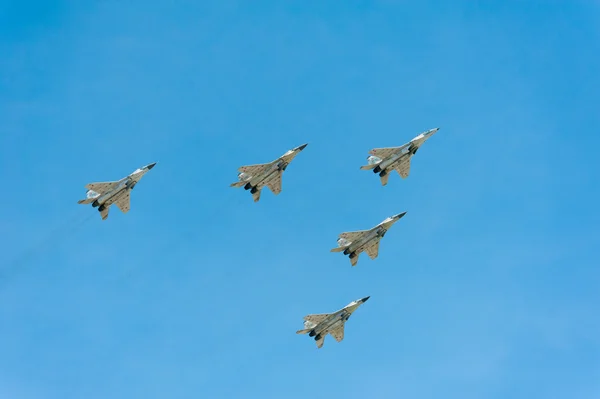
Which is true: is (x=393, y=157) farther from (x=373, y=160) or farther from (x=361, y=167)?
(x=361, y=167)

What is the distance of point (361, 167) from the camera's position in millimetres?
115000

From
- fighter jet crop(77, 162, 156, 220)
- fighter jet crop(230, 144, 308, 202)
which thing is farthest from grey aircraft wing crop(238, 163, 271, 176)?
fighter jet crop(77, 162, 156, 220)

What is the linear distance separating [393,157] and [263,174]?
18.8m

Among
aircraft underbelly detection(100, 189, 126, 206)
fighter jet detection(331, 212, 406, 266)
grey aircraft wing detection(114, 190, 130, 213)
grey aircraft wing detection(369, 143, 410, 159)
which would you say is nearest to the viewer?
aircraft underbelly detection(100, 189, 126, 206)

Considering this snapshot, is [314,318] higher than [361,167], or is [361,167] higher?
[361,167]

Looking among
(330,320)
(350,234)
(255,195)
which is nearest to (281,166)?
(255,195)

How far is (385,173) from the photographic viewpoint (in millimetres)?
116438

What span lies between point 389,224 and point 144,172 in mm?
35360

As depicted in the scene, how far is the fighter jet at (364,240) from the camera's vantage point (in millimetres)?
114062

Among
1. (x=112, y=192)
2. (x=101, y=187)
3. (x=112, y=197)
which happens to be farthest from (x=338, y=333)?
(x=101, y=187)

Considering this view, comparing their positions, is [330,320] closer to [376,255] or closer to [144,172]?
[376,255]

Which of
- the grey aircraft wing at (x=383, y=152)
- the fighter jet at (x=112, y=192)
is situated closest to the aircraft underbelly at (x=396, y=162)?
the grey aircraft wing at (x=383, y=152)

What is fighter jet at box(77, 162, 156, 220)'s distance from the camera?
109250 mm

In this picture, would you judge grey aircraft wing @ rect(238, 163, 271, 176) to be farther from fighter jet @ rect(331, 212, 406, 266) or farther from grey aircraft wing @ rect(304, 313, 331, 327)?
grey aircraft wing @ rect(304, 313, 331, 327)
